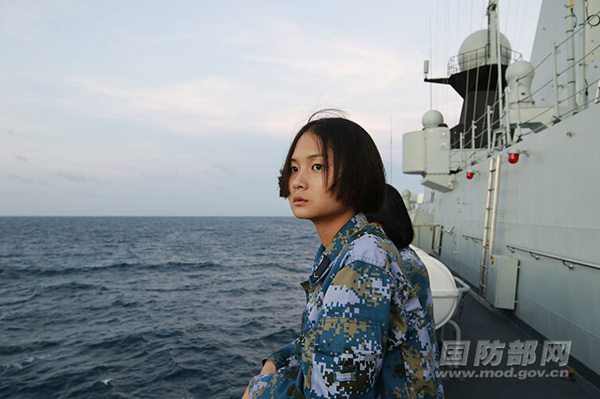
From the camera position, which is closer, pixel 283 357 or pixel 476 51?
pixel 283 357

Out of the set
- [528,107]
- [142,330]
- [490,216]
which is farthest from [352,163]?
[142,330]

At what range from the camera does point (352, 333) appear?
0.83 meters

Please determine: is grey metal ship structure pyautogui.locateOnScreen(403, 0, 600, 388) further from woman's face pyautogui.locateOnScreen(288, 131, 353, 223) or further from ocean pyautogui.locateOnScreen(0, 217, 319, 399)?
ocean pyautogui.locateOnScreen(0, 217, 319, 399)

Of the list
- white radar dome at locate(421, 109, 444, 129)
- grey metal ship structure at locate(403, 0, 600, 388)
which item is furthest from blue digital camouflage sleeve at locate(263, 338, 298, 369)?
white radar dome at locate(421, 109, 444, 129)

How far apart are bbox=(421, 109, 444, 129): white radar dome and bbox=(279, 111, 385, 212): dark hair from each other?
497 inches

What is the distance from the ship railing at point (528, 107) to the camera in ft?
17.5

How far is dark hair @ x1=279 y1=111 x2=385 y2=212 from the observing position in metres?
1.11

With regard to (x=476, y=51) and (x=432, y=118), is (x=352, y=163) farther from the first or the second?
(x=476, y=51)

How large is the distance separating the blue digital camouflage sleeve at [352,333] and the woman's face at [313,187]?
0.27 meters

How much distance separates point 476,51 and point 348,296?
1898 cm

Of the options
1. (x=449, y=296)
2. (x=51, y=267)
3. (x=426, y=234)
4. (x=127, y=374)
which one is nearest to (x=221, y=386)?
(x=127, y=374)

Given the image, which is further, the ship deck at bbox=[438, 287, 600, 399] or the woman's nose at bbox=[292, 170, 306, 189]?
the ship deck at bbox=[438, 287, 600, 399]

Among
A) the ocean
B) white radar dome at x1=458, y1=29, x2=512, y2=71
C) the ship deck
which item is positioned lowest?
the ocean

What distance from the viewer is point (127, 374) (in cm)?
775
